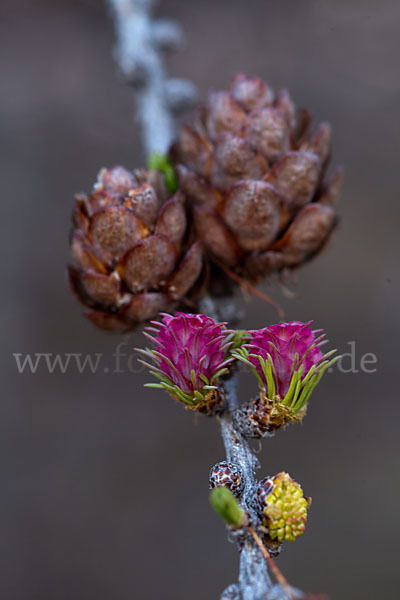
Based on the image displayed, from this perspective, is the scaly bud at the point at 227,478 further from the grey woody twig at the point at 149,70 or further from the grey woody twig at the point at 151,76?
the grey woody twig at the point at 149,70

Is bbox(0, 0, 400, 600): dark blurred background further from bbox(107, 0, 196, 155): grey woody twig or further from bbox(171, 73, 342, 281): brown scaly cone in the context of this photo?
bbox(171, 73, 342, 281): brown scaly cone

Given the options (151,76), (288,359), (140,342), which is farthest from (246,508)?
(140,342)

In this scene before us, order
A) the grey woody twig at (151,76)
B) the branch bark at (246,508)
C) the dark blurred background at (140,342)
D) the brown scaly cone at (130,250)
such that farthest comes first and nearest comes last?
the dark blurred background at (140,342) → the grey woody twig at (151,76) → the brown scaly cone at (130,250) → the branch bark at (246,508)

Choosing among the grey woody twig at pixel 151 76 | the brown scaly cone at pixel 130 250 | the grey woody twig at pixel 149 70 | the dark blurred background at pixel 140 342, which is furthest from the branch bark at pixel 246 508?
the dark blurred background at pixel 140 342

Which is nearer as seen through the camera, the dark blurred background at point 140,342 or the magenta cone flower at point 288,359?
the magenta cone flower at point 288,359

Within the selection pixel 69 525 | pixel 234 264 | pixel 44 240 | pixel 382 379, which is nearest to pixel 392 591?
pixel 382 379

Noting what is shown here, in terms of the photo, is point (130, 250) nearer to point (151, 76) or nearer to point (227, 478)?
point (227, 478)

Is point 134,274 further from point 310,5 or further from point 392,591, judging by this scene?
point 310,5
